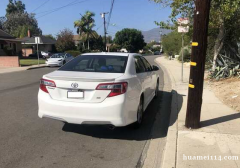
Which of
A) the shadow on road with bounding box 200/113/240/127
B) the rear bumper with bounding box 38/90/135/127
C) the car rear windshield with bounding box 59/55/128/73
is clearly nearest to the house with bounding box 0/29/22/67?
the car rear windshield with bounding box 59/55/128/73

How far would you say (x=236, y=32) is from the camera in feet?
37.4

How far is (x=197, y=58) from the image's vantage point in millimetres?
4512

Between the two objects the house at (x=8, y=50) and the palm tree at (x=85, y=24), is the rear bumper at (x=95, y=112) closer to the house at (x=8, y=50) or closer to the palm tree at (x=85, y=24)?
the house at (x=8, y=50)

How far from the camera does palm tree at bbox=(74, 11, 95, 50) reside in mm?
53522

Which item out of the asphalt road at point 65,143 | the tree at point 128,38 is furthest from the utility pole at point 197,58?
the tree at point 128,38

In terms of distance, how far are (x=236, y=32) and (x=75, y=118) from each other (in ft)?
32.4

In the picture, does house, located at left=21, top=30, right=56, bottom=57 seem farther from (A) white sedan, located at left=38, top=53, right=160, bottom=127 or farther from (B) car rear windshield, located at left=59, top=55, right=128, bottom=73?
(A) white sedan, located at left=38, top=53, right=160, bottom=127

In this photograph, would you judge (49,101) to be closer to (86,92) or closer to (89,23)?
(86,92)

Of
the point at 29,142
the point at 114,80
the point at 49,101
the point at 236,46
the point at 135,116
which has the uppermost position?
the point at 236,46

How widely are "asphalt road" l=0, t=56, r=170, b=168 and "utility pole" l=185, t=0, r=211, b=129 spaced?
73 cm

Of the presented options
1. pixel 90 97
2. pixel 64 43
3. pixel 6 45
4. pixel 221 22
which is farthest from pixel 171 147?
pixel 64 43

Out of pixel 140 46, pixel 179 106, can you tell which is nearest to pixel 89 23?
pixel 140 46

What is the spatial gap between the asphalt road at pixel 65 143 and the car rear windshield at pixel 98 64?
124cm

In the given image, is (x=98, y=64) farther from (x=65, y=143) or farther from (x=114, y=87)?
(x=65, y=143)
